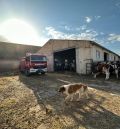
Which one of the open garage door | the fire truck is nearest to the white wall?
the fire truck

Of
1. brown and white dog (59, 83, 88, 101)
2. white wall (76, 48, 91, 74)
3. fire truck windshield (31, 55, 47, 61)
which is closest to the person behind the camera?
brown and white dog (59, 83, 88, 101)

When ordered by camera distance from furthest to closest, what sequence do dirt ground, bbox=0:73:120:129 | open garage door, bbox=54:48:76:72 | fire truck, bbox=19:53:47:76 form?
1. open garage door, bbox=54:48:76:72
2. fire truck, bbox=19:53:47:76
3. dirt ground, bbox=0:73:120:129

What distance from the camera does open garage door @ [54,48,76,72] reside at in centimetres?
2628

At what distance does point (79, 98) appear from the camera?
765 centimetres

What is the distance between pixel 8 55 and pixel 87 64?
61.6 feet

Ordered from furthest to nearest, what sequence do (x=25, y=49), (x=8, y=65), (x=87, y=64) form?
(x=25, y=49)
(x=8, y=65)
(x=87, y=64)

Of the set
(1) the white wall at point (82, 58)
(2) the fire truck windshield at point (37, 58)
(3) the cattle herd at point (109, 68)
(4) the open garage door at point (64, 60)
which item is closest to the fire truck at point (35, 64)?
(2) the fire truck windshield at point (37, 58)

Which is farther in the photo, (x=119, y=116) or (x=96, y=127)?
(x=119, y=116)

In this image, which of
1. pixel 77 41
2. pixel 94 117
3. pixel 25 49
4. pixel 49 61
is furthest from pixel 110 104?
pixel 25 49

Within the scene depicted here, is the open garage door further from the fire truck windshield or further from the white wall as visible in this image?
the fire truck windshield

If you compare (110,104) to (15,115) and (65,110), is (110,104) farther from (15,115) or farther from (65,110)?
(15,115)

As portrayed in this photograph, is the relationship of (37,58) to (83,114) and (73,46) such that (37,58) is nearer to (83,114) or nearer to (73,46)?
(73,46)

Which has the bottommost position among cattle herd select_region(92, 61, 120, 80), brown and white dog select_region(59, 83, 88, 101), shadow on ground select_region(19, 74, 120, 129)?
shadow on ground select_region(19, 74, 120, 129)

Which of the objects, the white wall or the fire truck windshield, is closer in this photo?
the fire truck windshield
